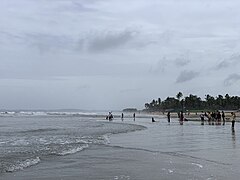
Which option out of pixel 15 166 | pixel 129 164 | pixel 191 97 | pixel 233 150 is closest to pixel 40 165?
pixel 15 166

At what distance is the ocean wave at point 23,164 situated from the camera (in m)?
15.3

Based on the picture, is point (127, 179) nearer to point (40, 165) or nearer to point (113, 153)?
point (40, 165)

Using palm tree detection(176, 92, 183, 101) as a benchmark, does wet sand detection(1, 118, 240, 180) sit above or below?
below

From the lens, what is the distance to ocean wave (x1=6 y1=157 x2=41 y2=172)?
1535cm

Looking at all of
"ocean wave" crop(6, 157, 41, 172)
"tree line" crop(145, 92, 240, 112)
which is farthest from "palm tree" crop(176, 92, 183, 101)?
"ocean wave" crop(6, 157, 41, 172)

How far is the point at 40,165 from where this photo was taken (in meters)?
16.4

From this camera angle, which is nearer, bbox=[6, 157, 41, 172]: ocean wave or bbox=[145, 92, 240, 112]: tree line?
bbox=[6, 157, 41, 172]: ocean wave

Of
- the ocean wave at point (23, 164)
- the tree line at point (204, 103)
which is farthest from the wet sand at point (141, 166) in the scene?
the tree line at point (204, 103)

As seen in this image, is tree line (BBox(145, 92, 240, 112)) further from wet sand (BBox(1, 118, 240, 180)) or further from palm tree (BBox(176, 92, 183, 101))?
wet sand (BBox(1, 118, 240, 180))

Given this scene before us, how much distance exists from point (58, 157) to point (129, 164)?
432 cm

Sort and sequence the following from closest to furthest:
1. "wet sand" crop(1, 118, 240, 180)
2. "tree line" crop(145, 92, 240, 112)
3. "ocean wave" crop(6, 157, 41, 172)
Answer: "wet sand" crop(1, 118, 240, 180) < "ocean wave" crop(6, 157, 41, 172) < "tree line" crop(145, 92, 240, 112)

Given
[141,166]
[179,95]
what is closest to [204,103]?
[179,95]

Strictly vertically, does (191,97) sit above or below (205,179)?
above

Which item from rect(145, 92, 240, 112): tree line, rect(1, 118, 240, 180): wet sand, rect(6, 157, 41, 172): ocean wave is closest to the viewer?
rect(1, 118, 240, 180): wet sand
